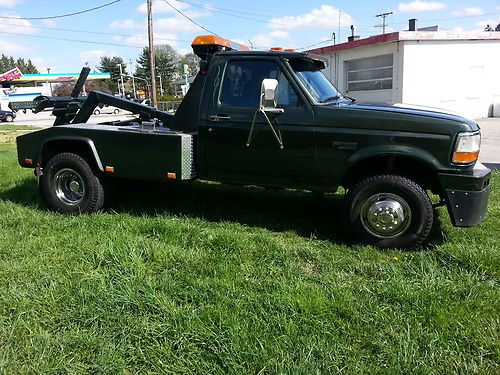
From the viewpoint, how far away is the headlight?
13.5 ft

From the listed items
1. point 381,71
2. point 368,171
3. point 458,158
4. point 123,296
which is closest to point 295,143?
point 368,171

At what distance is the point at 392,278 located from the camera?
3.76 metres

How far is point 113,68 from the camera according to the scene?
108125mm

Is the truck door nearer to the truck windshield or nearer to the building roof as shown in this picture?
the truck windshield

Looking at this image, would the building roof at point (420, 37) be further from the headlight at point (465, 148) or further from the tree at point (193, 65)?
the headlight at point (465, 148)

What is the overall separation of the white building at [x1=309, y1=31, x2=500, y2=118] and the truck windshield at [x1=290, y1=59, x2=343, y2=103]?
15632 mm

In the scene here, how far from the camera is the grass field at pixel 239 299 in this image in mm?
2785

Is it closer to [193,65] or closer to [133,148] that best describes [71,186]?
[133,148]

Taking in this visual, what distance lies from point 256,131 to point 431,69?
17632 mm

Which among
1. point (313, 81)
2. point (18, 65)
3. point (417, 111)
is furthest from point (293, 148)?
point (18, 65)

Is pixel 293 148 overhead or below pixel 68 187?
overhead

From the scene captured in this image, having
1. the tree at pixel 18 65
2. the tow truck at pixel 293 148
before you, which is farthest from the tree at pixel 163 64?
the tow truck at pixel 293 148

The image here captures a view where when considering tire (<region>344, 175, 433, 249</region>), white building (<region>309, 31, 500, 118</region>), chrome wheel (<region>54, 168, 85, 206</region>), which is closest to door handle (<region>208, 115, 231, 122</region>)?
tire (<region>344, 175, 433, 249</region>)

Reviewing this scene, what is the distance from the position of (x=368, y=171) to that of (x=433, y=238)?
37.1 inches
